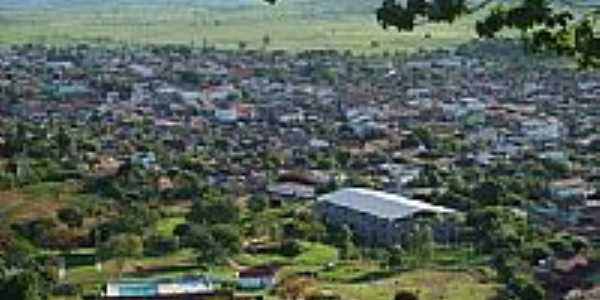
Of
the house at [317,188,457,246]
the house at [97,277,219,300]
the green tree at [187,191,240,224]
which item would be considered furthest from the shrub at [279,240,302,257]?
the house at [97,277,219,300]

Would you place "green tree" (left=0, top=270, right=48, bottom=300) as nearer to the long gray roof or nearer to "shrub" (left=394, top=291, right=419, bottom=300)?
"shrub" (left=394, top=291, right=419, bottom=300)

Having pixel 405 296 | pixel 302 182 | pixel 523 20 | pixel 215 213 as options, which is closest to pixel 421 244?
pixel 405 296

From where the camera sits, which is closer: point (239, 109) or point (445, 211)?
point (445, 211)

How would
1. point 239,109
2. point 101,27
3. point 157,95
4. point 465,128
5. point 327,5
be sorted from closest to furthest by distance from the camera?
point 465,128 → point 239,109 → point 157,95 → point 101,27 → point 327,5

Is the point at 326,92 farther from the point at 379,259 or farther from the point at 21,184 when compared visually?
the point at 379,259

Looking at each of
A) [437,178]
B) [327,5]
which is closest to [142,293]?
[437,178]

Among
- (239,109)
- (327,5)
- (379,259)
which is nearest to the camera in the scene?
(379,259)

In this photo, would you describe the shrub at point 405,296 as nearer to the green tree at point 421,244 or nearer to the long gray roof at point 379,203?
the green tree at point 421,244
